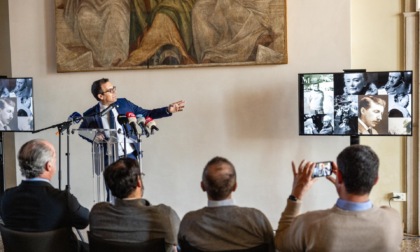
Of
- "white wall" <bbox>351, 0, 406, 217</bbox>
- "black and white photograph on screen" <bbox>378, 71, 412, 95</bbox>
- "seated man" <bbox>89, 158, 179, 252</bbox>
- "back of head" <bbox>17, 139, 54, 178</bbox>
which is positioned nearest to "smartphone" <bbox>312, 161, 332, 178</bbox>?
"seated man" <bbox>89, 158, 179, 252</bbox>

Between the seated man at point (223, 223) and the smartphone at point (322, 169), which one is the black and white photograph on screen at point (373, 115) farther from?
the seated man at point (223, 223)

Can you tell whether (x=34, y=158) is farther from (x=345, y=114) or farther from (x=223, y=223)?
(x=345, y=114)

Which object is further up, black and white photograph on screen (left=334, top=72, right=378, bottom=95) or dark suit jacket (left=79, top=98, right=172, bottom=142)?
black and white photograph on screen (left=334, top=72, right=378, bottom=95)

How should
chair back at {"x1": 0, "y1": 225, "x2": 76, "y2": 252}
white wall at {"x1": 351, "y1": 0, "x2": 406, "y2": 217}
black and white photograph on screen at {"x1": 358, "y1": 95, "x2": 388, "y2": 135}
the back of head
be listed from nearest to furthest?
chair back at {"x1": 0, "y1": 225, "x2": 76, "y2": 252}
the back of head
black and white photograph on screen at {"x1": 358, "y1": 95, "x2": 388, "y2": 135}
white wall at {"x1": 351, "y1": 0, "x2": 406, "y2": 217}

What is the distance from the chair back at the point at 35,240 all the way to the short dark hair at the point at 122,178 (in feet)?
1.47

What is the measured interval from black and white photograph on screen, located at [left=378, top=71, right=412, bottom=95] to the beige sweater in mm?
2382

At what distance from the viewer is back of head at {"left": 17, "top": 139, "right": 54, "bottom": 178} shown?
2758 millimetres

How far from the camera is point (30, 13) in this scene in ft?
18.0

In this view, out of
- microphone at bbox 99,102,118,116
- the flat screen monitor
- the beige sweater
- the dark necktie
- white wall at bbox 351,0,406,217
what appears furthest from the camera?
the flat screen monitor

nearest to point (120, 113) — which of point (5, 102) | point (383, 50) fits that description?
point (5, 102)

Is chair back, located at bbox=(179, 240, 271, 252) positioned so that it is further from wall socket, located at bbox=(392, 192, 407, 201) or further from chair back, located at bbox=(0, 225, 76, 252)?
wall socket, located at bbox=(392, 192, 407, 201)

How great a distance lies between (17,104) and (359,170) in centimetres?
416

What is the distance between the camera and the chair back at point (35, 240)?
8.48 feet

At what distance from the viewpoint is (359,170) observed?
2.06 metres
